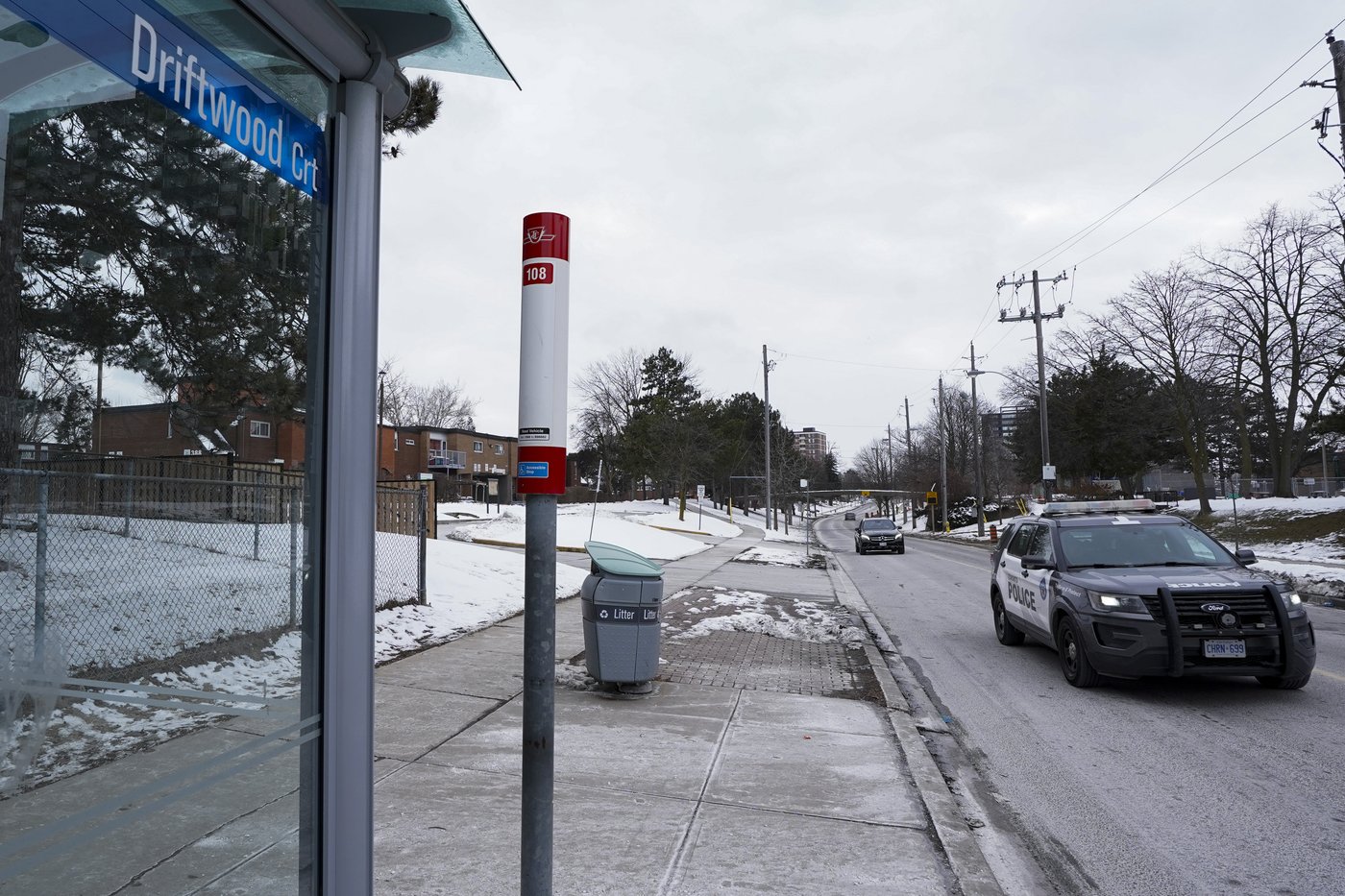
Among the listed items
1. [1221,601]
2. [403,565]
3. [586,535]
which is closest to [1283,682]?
[1221,601]

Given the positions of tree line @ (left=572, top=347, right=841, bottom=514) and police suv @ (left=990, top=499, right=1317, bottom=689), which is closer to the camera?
police suv @ (left=990, top=499, right=1317, bottom=689)

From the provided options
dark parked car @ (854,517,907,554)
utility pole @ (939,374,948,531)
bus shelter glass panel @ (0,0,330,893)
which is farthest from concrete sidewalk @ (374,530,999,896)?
utility pole @ (939,374,948,531)

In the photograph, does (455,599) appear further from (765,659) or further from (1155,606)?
(1155,606)

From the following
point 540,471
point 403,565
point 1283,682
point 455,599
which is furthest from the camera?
point 455,599

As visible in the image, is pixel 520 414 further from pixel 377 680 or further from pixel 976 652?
pixel 976 652

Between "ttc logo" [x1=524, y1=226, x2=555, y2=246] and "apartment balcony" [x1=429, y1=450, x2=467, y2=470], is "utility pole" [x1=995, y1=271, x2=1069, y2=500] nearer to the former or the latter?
"ttc logo" [x1=524, y1=226, x2=555, y2=246]

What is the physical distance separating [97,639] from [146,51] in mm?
1379

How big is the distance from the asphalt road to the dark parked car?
24337 mm

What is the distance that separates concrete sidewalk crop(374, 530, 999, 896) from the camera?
3.63 metres

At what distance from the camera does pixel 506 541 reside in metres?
25.5

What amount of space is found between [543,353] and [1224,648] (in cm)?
652

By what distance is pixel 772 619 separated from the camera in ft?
39.7

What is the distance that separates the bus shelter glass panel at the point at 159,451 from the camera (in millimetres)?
1780

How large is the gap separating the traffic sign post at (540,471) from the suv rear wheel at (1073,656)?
6159 mm
